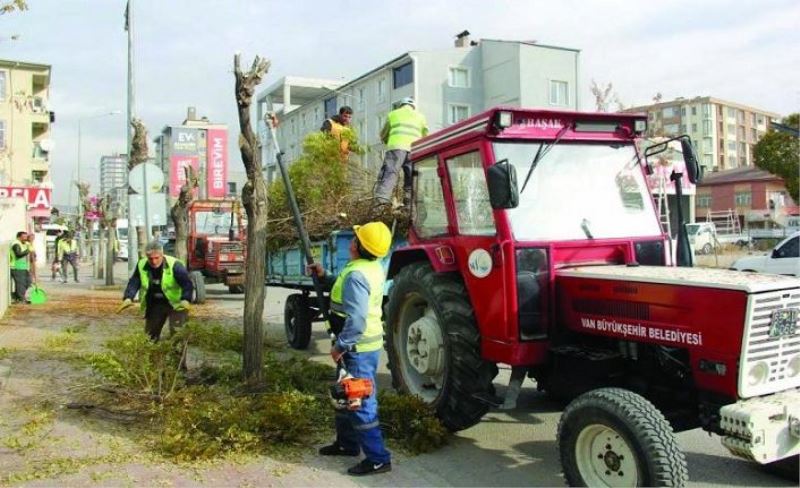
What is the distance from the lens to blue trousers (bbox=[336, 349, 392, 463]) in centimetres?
493

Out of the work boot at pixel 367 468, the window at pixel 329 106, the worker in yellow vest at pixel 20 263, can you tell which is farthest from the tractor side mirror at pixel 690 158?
the window at pixel 329 106

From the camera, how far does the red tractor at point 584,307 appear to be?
3977 mm

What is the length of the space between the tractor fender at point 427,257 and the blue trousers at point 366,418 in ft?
3.53

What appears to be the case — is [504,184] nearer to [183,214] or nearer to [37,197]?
[183,214]

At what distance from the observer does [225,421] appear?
17.8 feet

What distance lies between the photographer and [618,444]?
412cm

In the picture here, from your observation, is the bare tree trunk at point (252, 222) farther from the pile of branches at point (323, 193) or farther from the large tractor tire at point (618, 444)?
the large tractor tire at point (618, 444)

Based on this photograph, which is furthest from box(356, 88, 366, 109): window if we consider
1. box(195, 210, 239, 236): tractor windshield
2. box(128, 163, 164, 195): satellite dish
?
box(128, 163, 164, 195): satellite dish

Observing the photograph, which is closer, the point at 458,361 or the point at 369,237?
the point at 369,237

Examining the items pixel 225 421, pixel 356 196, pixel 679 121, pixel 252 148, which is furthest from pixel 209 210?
pixel 679 121

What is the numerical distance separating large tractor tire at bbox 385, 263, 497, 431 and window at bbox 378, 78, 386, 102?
47480mm

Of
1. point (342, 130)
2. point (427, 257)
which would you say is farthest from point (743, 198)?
point (427, 257)

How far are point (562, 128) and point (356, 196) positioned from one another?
4.57 meters

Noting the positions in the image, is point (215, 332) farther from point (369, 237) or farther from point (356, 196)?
point (369, 237)
